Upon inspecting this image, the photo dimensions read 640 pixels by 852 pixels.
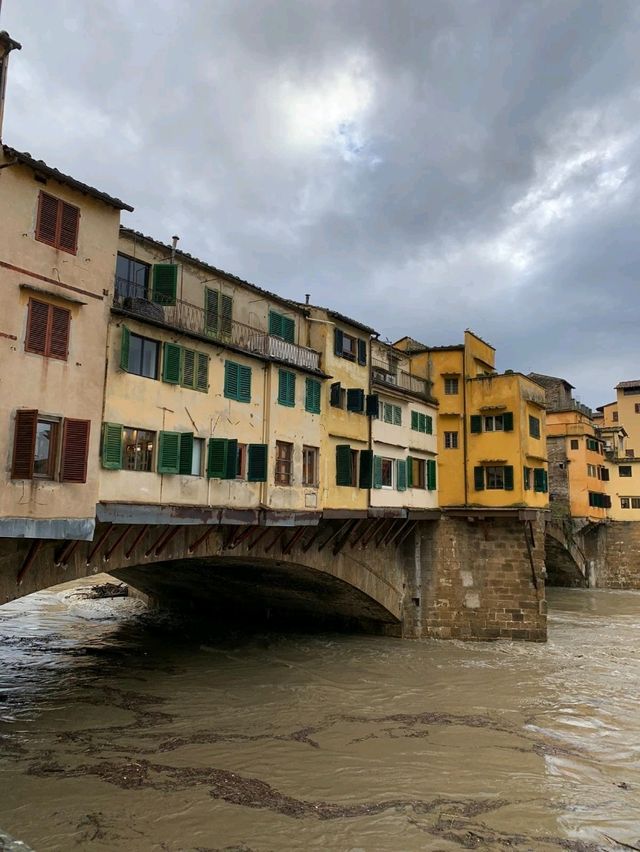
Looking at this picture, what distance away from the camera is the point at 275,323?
2286 cm

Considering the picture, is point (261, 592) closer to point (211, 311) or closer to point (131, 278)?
point (211, 311)

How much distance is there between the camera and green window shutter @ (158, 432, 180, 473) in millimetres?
17016

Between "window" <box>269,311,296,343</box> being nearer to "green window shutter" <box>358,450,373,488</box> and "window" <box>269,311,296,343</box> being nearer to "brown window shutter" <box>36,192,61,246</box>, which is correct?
"green window shutter" <box>358,450,373,488</box>

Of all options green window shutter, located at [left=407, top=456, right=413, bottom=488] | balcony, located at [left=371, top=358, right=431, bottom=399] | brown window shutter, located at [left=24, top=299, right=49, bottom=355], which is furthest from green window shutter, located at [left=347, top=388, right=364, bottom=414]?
brown window shutter, located at [left=24, top=299, right=49, bottom=355]

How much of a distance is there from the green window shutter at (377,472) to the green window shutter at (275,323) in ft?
21.8

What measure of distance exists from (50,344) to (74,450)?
8.10ft

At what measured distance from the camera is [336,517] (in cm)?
2280

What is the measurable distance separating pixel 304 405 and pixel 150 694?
10.8m

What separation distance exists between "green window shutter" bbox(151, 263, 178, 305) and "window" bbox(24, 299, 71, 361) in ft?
11.5

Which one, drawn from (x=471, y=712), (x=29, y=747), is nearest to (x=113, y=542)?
(x=29, y=747)

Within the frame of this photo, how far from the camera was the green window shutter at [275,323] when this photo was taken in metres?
22.7

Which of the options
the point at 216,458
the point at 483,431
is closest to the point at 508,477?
the point at 483,431

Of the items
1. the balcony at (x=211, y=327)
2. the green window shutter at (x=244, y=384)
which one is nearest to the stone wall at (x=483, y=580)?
the balcony at (x=211, y=327)

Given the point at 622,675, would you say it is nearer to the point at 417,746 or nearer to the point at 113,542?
the point at 417,746
